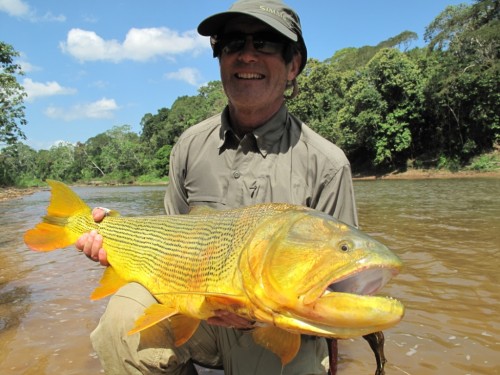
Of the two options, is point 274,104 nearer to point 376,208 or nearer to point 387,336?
point 387,336

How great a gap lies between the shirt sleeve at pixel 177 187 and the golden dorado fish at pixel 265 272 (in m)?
0.44

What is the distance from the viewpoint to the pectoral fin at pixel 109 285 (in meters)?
2.86

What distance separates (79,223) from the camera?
3.37 metres

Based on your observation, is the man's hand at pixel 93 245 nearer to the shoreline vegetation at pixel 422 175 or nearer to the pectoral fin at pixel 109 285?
the pectoral fin at pixel 109 285

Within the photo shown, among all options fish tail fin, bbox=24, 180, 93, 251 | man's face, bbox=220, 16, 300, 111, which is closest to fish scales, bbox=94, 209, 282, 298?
fish tail fin, bbox=24, 180, 93, 251

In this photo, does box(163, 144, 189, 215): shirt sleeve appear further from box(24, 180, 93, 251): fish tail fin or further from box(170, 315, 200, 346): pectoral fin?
box(170, 315, 200, 346): pectoral fin

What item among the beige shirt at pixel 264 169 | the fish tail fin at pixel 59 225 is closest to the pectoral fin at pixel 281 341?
the beige shirt at pixel 264 169

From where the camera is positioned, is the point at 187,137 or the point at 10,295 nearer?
the point at 187,137

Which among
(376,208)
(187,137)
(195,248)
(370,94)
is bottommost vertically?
(376,208)

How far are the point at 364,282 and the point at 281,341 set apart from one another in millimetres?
551

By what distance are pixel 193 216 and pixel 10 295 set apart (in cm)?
417

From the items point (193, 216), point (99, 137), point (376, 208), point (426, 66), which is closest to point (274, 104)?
point (193, 216)

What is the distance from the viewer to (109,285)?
116 inches

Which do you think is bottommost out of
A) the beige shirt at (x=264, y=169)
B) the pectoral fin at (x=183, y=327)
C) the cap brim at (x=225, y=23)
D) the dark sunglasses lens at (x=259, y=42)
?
the pectoral fin at (x=183, y=327)
